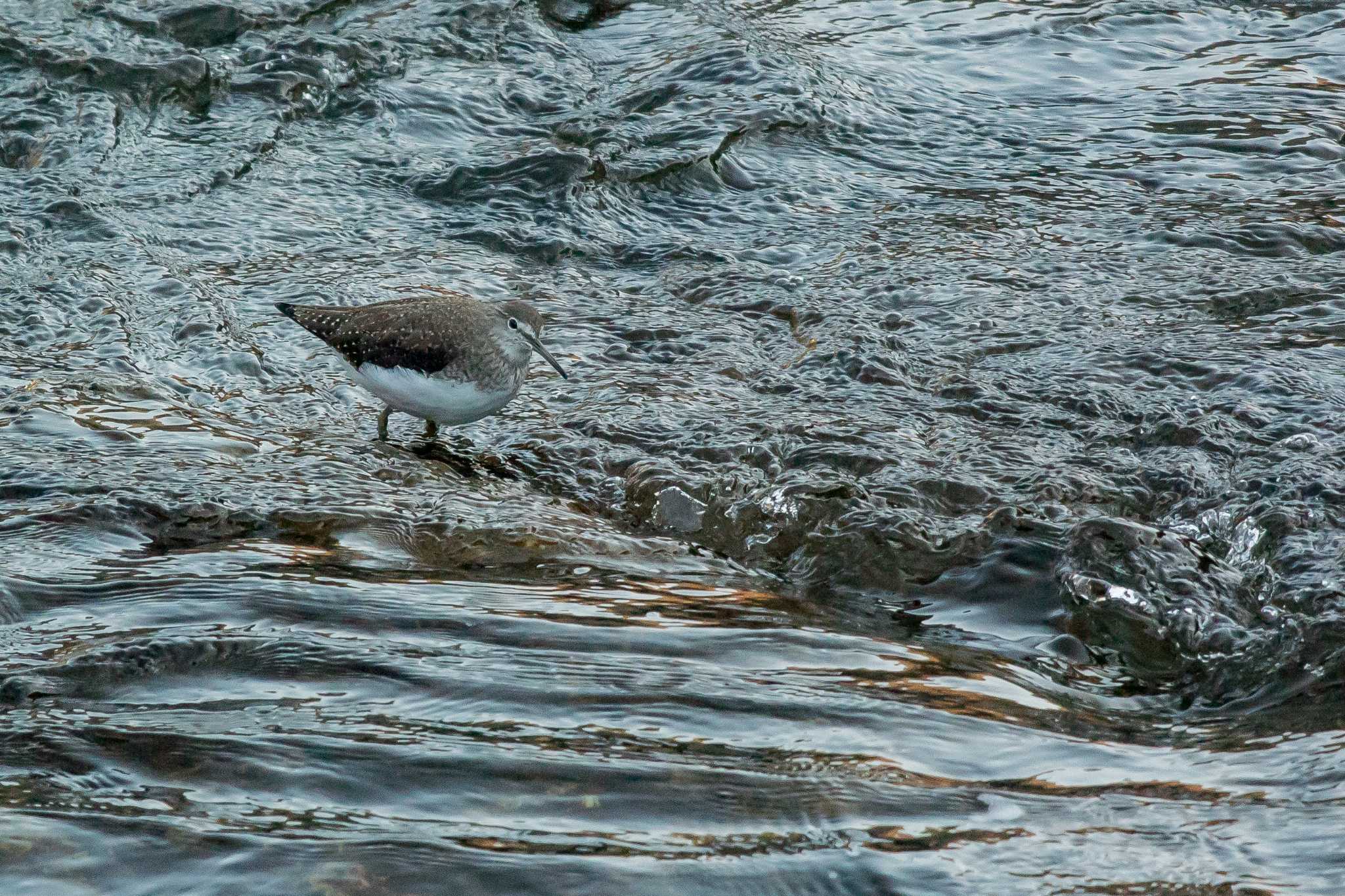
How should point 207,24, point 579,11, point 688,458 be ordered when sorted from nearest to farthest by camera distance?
point 688,458
point 207,24
point 579,11

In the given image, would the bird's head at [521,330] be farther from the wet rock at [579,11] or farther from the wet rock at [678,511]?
the wet rock at [579,11]

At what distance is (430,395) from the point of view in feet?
23.4

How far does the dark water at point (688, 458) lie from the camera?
419cm

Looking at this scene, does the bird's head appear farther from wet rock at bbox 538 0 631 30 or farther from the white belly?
wet rock at bbox 538 0 631 30

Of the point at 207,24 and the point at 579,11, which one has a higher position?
the point at 579,11

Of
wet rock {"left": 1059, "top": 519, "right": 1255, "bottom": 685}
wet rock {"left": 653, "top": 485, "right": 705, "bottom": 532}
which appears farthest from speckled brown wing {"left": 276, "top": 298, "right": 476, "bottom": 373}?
wet rock {"left": 1059, "top": 519, "right": 1255, "bottom": 685}

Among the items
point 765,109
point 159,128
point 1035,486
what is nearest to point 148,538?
point 1035,486

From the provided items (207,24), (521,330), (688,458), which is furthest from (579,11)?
(688,458)

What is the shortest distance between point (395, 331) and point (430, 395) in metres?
0.46

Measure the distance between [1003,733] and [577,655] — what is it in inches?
55.9

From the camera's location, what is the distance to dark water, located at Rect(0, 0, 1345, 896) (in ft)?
13.7

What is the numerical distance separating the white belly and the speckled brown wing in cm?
5

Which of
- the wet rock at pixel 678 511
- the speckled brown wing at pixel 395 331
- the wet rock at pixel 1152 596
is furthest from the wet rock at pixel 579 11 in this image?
the wet rock at pixel 1152 596

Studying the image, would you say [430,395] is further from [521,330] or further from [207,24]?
[207,24]
